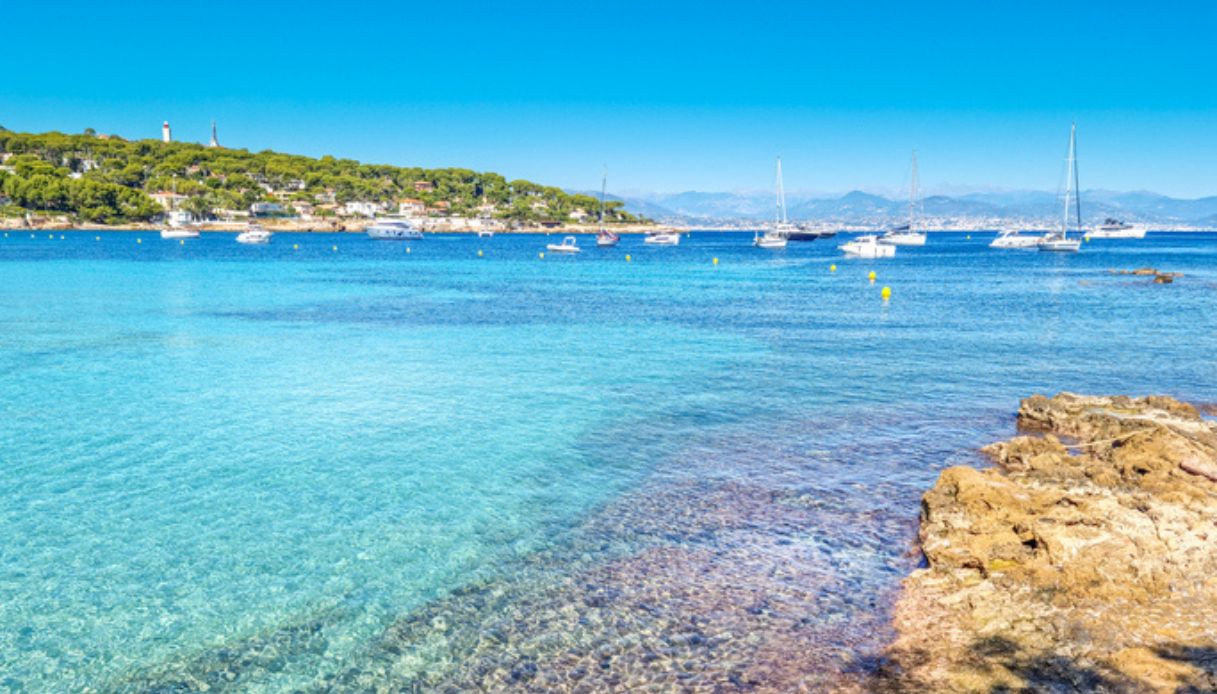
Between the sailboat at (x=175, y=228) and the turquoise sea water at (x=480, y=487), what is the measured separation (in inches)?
3667

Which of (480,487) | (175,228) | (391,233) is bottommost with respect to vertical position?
(480,487)

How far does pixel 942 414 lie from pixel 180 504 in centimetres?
1469

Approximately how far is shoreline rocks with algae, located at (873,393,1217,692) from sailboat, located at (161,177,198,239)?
122852 millimetres

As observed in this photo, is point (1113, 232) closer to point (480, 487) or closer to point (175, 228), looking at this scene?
point (175, 228)

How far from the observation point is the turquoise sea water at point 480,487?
8102 millimetres

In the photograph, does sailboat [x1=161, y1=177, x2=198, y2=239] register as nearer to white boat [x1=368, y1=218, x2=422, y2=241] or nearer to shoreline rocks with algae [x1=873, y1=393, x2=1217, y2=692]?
white boat [x1=368, y1=218, x2=422, y2=241]

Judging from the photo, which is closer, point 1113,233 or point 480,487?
point 480,487

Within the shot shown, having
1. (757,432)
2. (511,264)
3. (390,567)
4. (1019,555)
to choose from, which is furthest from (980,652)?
(511,264)

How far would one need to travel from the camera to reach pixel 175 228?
413 feet

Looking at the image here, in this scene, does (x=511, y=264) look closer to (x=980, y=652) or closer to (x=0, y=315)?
(x=0, y=315)

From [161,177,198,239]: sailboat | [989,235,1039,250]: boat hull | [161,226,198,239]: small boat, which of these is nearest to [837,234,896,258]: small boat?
[989,235,1039,250]: boat hull

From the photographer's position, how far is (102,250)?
87875 millimetres

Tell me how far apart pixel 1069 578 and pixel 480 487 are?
8.11 m

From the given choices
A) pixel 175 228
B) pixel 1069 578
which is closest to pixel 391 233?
pixel 175 228
